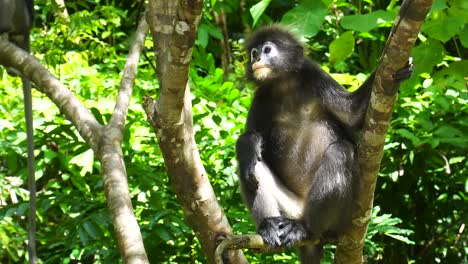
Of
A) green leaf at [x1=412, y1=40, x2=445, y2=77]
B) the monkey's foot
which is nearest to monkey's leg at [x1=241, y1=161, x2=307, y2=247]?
the monkey's foot

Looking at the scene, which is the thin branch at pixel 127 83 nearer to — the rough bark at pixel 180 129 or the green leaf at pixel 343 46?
the rough bark at pixel 180 129

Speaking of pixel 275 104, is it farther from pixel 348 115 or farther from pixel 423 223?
pixel 423 223

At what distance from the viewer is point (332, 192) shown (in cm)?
407

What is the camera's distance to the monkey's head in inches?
183

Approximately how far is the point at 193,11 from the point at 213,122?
320 centimetres

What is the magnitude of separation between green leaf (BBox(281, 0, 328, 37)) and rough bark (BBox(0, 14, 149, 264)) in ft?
3.81

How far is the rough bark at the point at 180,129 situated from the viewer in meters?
2.86

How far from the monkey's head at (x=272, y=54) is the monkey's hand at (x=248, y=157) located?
0.49 meters

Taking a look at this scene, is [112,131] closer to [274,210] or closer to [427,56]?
[274,210]

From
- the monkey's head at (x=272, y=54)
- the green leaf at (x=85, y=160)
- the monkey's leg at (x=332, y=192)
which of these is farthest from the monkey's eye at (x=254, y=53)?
the green leaf at (x=85, y=160)

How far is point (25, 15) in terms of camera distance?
7391 mm

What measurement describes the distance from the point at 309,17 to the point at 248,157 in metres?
0.89

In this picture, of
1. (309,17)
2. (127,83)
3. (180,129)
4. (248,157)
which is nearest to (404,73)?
(180,129)

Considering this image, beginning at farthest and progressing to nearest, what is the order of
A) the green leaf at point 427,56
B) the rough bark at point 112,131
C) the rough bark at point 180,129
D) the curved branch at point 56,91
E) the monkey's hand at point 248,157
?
the monkey's hand at point 248,157 → the curved branch at point 56,91 → the green leaf at point 427,56 → the rough bark at point 112,131 → the rough bark at point 180,129
